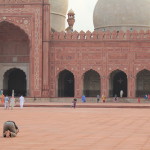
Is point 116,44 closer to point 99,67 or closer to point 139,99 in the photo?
point 99,67

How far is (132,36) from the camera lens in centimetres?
2355

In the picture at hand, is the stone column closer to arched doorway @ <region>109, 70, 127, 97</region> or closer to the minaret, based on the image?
arched doorway @ <region>109, 70, 127, 97</region>

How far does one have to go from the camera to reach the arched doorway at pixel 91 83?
82.2 feet

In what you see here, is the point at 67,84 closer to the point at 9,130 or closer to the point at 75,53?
the point at 75,53

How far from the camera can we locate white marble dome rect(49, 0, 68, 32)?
28750 millimetres

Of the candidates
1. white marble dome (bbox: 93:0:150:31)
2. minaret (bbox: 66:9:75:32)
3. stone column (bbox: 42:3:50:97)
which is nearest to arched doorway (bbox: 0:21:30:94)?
stone column (bbox: 42:3:50:97)

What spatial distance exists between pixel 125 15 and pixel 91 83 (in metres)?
4.41

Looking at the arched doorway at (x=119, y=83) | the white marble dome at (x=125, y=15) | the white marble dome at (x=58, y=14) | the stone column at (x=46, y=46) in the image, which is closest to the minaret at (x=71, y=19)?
the white marble dome at (x=58, y=14)

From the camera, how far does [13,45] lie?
25.4 meters

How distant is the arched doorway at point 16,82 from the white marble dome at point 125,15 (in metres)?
5.26

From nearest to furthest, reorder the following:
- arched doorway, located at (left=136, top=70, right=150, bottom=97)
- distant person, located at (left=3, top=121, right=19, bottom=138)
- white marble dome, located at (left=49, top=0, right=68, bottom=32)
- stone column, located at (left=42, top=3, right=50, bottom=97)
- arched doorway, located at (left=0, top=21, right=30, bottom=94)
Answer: distant person, located at (left=3, top=121, right=19, bottom=138) → stone column, located at (left=42, top=3, right=50, bottom=97) → arched doorway, located at (left=136, top=70, right=150, bottom=97) → arched doorway, located at (left=0, top=21, right=30, bottom=94) → white marble dome, located at (left=49, top=0, right=68, bottom=32)

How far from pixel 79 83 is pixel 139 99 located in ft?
10.5

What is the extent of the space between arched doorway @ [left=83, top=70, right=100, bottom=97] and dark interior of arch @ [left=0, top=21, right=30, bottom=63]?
3256mm

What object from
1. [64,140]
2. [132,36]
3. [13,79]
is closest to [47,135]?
[64,140]
